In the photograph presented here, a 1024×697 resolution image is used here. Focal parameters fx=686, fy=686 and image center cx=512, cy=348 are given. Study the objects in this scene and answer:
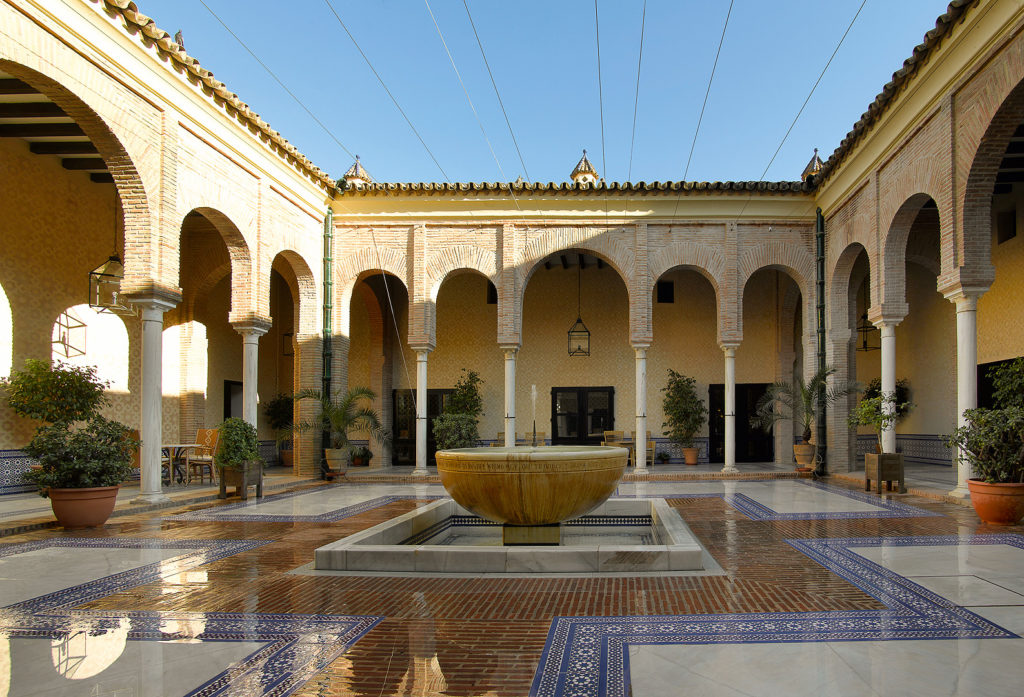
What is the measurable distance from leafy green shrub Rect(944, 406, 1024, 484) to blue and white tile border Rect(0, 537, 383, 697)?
684 centimetres

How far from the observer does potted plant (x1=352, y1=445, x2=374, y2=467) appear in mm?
16812

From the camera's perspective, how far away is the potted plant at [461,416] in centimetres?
1459

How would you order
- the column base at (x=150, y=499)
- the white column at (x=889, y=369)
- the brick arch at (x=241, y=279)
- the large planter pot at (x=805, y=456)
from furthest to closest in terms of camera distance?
the large planter pot at (x=805, y=456), the brick arch at (x=241, y=279), the white column at (x=889, y=369), the column base at (x=150, y=499)

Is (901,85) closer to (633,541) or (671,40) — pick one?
(671,40)

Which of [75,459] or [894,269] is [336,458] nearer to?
[75,459]

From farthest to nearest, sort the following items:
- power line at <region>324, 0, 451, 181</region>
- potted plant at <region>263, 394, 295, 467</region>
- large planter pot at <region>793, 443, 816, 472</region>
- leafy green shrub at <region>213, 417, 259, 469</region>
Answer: potted plant at <region>263, 394, 295, 467</region>
large planter pot at <region>793, 443, 816, 472</region>
leafy green shrub at <region>213, 417, 259, 469</region>
power line at <region>324, 0, 451, 181</region>

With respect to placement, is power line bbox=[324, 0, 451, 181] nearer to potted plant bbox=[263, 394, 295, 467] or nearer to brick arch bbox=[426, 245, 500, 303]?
brick arch bbox=[426, 245, 500, 303]

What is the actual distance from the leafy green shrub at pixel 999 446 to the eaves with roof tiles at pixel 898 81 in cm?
477

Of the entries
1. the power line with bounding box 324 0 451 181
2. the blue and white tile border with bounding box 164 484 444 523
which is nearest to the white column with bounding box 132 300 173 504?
the blue and white tile border with bounding box 164 484 444 523

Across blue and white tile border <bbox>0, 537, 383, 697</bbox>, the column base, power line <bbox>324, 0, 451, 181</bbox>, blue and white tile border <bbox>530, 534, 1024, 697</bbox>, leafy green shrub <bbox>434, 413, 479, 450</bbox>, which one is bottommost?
the column base

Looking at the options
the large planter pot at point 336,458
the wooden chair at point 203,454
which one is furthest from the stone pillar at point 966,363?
the wooden chair at point 203,454

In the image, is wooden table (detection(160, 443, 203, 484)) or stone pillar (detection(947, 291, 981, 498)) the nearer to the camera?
stone pillar (detection(947, 291, 981, 498))

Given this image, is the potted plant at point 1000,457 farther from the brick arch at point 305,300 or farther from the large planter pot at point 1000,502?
the brick arch at point 305,300

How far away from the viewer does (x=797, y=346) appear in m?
17.2
